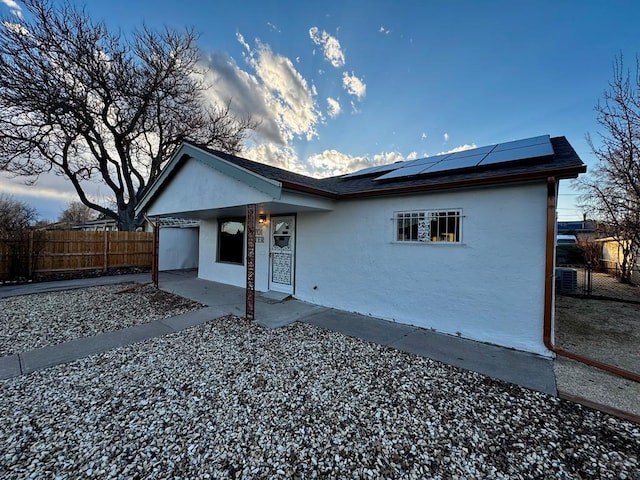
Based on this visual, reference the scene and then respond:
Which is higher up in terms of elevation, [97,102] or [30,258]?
[97,102]

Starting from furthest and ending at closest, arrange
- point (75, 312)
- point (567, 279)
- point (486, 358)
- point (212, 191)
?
1. point (567, 279)
2. point (212, 191)
3. point (75, 312)
4. point (486, 358)

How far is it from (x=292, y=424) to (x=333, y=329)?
2.77 m

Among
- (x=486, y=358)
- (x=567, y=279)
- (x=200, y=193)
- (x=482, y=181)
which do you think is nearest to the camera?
(x=486, y=358)

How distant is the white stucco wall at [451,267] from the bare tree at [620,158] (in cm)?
757

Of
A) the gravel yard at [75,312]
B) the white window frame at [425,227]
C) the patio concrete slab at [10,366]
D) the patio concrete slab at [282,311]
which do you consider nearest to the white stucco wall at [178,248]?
the gravel yard at [75,312]

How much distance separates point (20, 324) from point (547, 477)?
866cm

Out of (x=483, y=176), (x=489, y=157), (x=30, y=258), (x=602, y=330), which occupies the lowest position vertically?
(x=602, y=330)

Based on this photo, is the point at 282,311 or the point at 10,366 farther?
the point at 282,311

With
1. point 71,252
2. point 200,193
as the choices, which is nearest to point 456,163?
point 200,193

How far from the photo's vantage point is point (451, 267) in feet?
16.7

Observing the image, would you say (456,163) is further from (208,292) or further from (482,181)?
(208,292)

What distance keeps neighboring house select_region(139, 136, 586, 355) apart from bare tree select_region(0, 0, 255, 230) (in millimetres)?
10192

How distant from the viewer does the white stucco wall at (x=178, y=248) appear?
1377 centimetres

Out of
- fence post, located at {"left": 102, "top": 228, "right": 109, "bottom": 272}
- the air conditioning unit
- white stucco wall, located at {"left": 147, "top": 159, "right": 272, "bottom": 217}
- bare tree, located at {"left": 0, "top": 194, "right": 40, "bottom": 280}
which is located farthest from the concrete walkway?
the air conditioning unit
